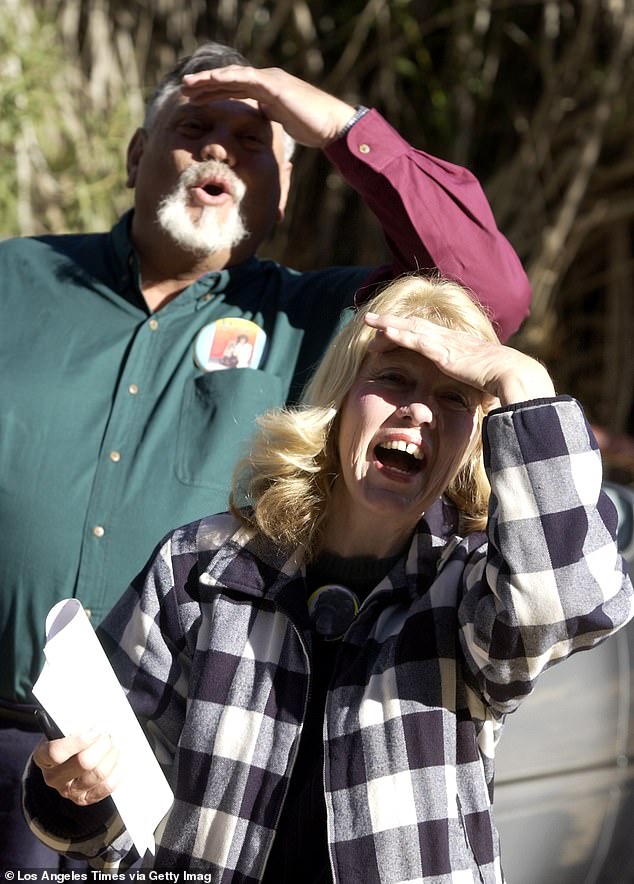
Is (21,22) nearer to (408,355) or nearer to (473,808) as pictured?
(408,355)

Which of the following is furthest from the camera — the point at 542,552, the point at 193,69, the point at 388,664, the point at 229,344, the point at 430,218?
the point at 193,69

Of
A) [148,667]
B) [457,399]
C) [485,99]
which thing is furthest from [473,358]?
[485,99]

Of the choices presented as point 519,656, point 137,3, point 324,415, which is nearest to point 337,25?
point 137,3

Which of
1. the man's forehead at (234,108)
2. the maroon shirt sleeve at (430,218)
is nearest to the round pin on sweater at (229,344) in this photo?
the maroon shirt sleeve at (430,218)

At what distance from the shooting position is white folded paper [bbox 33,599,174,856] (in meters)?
1.29

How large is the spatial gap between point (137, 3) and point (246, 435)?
148 inches

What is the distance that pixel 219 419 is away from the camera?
211 cm

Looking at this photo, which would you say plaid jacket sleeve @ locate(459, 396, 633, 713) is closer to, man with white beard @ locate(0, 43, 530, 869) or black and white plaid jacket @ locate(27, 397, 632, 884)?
black and white plaid jacket @ locate(27, 397, 632, 884)

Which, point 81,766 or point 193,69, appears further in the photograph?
point 193,69

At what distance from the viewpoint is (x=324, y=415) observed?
168 cm

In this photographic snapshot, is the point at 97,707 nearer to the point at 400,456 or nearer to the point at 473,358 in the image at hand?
the point at 400,456

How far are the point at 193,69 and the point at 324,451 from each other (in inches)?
43.9

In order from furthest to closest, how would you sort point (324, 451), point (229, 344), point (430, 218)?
point (229, 344) → point (430, 218) → point (324, 451)

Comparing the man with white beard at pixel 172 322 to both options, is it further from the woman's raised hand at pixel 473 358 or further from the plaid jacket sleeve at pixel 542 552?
the plaid jacket sleeve at pixel 542 552
